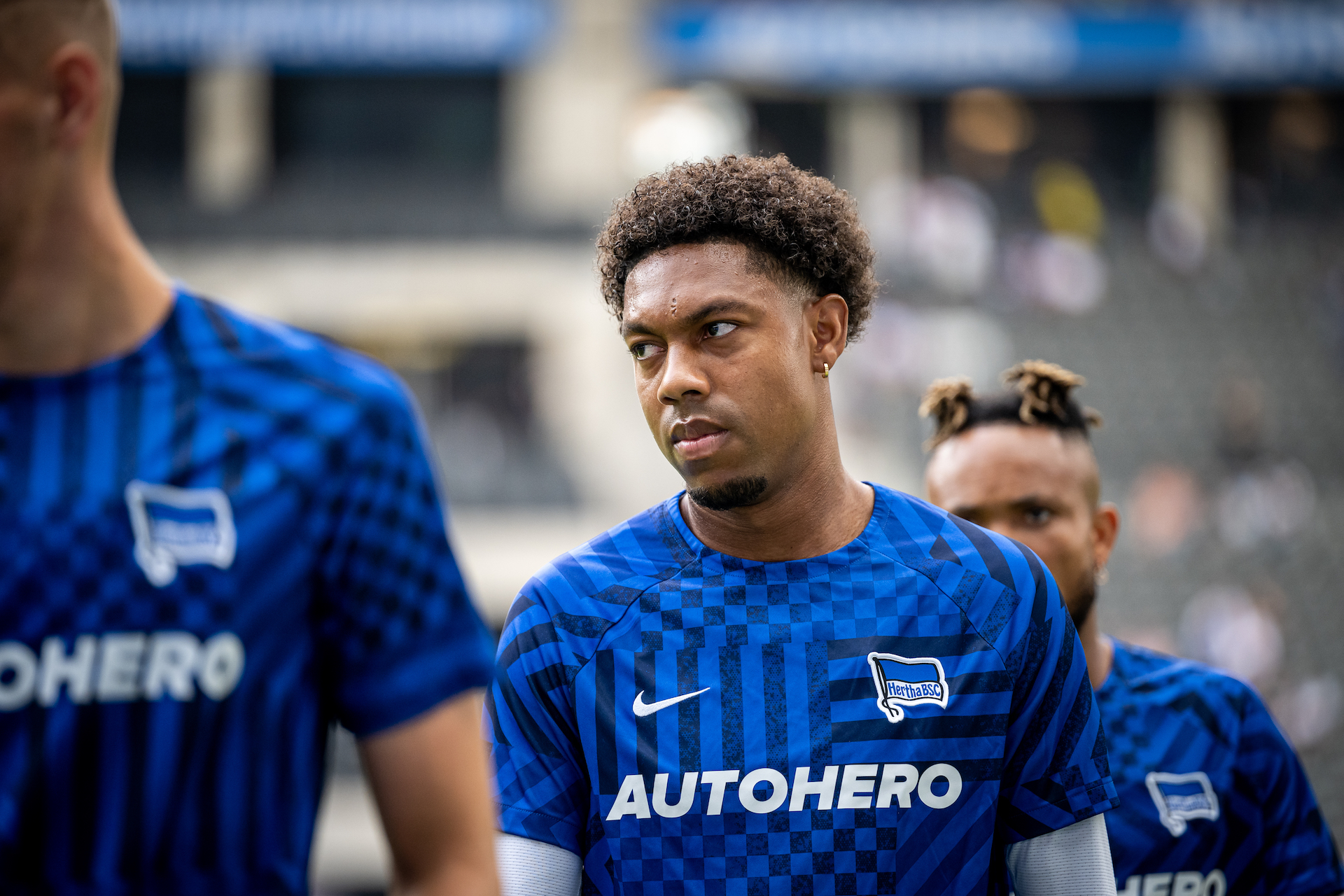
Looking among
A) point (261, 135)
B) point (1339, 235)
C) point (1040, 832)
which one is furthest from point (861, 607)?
point (261, 135)

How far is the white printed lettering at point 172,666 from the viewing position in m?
1.33

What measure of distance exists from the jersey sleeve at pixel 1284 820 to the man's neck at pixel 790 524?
130 cm

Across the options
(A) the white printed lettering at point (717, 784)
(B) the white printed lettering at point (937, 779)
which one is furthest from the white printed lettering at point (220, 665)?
(B) the white printed lettering at point (937, 779)

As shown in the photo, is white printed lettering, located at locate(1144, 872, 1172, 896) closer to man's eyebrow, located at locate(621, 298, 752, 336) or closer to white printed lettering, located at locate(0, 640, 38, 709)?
man's eyebrow, located at locate(621, 298, 752, 336)

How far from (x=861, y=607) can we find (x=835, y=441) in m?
0.40

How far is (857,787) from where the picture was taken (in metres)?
2.10

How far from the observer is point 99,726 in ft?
4.33

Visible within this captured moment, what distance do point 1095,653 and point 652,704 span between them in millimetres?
1433

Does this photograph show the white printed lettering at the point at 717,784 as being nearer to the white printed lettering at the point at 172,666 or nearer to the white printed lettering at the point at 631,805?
the white printed lettering at the point at 631,805

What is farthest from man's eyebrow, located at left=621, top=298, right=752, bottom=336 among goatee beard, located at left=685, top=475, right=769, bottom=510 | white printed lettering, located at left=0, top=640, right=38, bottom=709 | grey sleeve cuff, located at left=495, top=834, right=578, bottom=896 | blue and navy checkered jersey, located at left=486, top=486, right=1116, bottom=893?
white printed lettering, located at left=0, top=640, right=38, bottom=709

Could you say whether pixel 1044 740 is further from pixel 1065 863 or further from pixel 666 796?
pixel 666 796

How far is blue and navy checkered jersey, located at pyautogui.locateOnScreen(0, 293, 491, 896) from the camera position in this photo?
1312mm

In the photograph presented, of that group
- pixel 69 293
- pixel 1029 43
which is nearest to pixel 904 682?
pixel 69 293

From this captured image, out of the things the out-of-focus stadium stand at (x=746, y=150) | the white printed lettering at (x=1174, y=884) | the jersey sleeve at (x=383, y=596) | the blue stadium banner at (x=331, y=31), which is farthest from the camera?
the blue stadium banner at (x=331, y=31)
